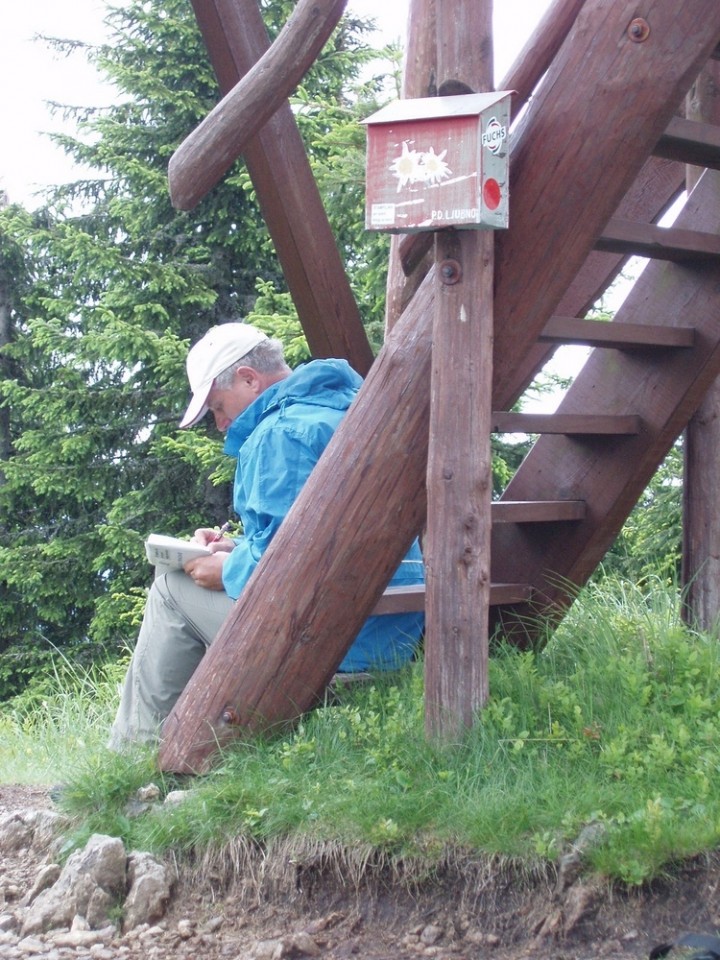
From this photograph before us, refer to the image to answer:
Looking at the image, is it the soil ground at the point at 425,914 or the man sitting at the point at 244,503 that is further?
the man sitting at the point at 244,503

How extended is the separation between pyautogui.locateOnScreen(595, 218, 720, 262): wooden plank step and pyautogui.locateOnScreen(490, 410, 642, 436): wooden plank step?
55cm

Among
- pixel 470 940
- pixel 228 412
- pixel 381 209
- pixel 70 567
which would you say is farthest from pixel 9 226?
pixel 470 940

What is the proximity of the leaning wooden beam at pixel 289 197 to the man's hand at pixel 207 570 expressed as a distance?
3.18ft

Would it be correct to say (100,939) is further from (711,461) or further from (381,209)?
(711,461)

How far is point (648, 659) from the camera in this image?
345 centimetres

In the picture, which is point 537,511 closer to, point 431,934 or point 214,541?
point 214,541

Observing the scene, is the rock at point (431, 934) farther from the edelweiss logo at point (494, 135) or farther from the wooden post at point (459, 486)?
the edelweiss logo at point (494, 135)

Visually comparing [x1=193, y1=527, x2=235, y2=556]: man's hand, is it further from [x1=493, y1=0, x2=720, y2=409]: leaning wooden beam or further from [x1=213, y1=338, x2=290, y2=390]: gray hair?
[x1=493, y1=0, x2=720, y2=409]: leaning wooden beam

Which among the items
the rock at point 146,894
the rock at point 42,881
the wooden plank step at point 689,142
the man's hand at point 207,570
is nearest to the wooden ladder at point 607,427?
the wooden plank step at point 689,142

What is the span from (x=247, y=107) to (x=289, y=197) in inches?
33.8

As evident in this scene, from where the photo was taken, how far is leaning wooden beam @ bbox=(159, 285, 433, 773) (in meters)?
3.38

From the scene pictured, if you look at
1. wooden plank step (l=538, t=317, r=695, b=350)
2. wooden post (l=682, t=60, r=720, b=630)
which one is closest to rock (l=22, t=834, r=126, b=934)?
wooden plank step (l=538, t=317, r=695, b=350)

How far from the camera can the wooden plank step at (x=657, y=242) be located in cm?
338

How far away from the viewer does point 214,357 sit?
4008mm
